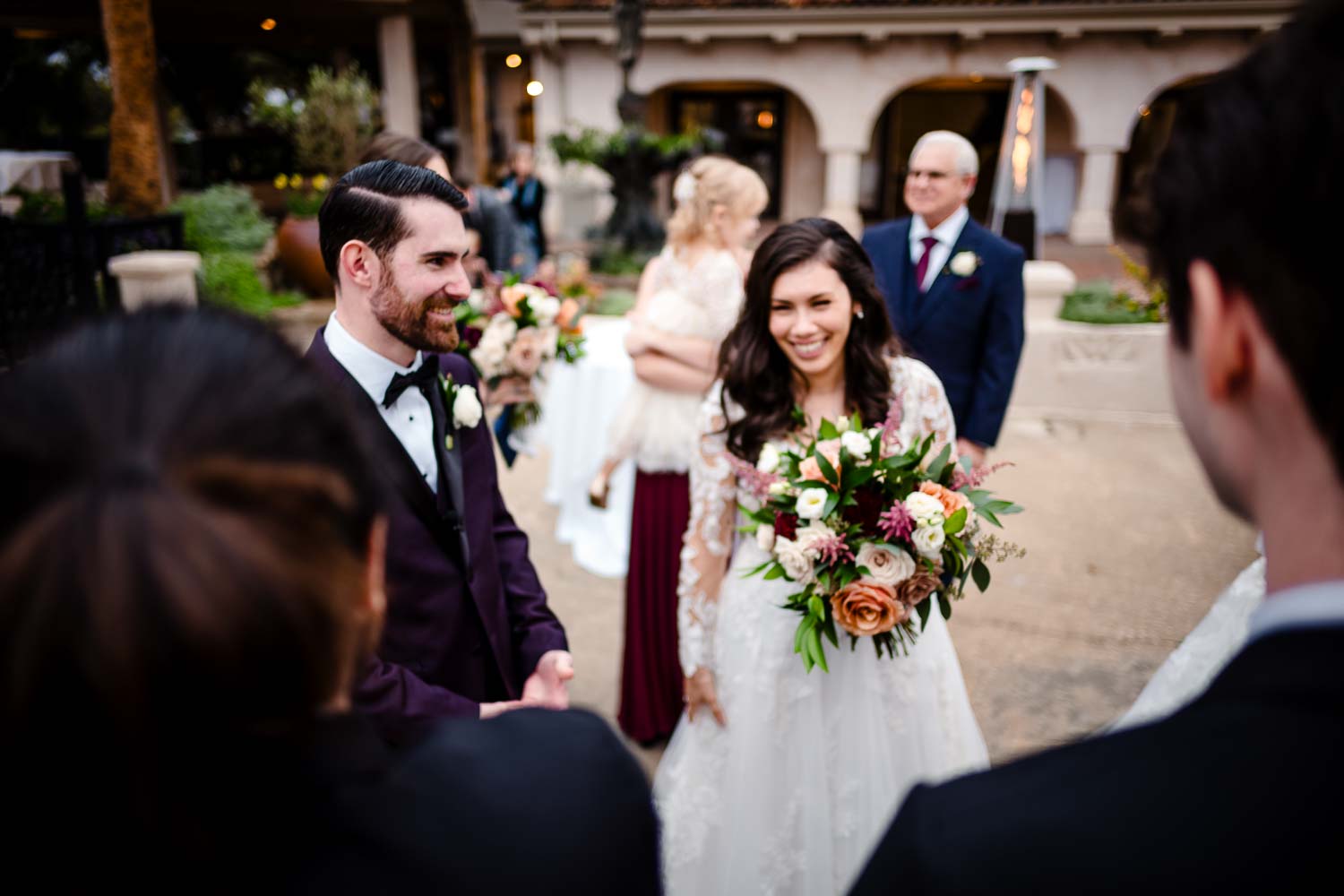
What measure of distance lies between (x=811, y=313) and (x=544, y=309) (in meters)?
1.34

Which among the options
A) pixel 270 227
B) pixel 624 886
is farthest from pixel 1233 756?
pixel 270 227

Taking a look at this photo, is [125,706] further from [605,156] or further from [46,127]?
[46,127]

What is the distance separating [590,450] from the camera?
508cm

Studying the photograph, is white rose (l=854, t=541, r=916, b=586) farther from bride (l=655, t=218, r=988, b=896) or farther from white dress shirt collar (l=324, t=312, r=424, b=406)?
white dress shirt collar (l=324, t=312, r=424, b=406)

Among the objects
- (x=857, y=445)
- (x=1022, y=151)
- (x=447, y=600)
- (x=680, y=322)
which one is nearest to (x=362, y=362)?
(x=447, y=600)

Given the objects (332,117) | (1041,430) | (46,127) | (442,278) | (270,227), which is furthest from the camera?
(46,127)

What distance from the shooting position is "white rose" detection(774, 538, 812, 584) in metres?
1.94

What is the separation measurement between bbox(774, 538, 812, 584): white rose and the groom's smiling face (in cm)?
92

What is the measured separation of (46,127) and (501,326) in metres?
21.8

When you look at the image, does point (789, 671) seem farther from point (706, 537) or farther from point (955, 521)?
point (955, 521)

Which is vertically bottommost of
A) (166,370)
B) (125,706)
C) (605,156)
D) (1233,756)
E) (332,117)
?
(1233,756)

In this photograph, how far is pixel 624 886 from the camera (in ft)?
2.45

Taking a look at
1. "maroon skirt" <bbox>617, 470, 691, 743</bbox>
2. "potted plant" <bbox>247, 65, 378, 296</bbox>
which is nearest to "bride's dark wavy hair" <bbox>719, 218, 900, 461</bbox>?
"maroon skirt" <bbox>617, 470, 691, 743</bbox>

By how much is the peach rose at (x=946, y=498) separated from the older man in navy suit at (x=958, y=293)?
189 cm
